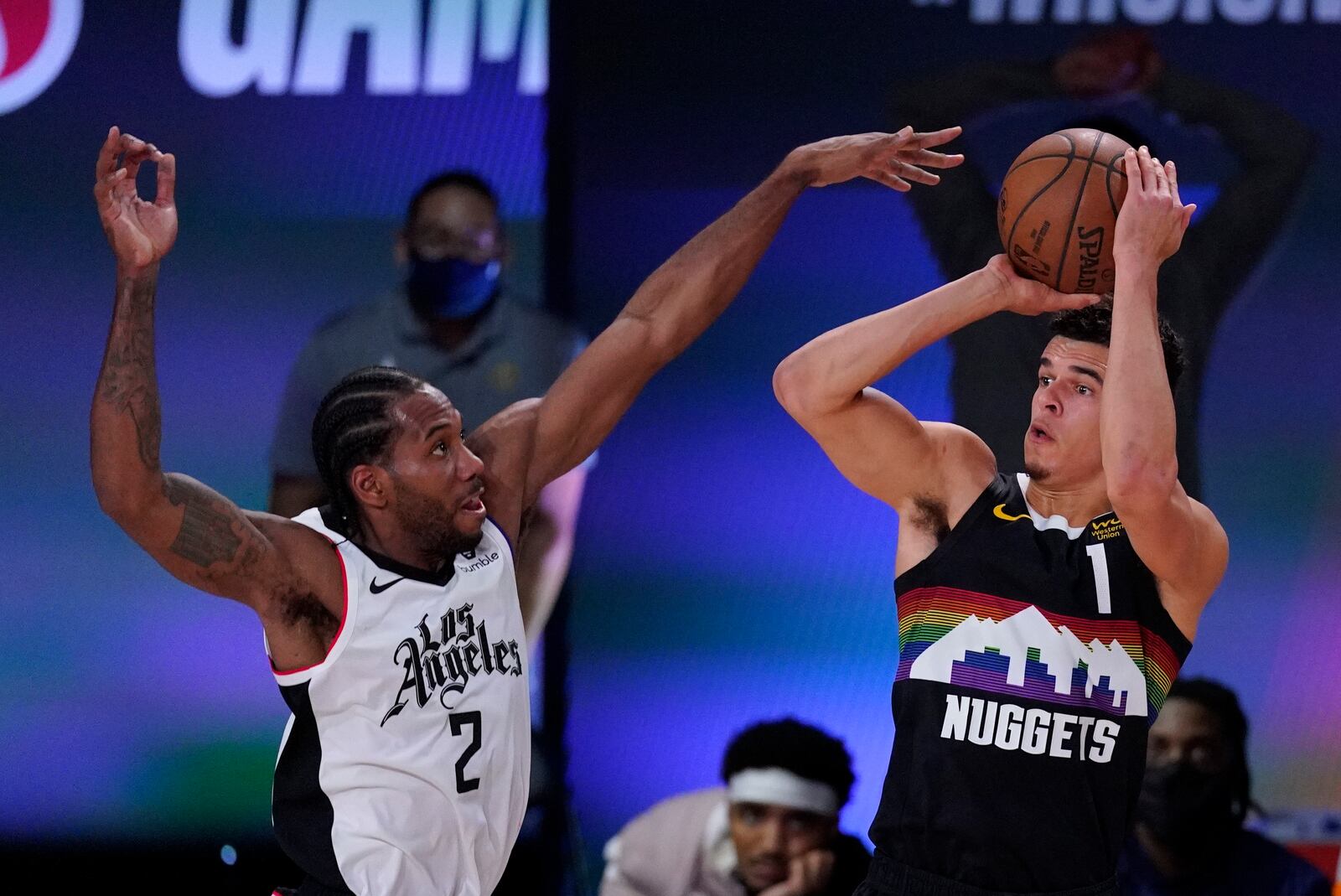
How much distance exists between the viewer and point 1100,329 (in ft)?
10.8

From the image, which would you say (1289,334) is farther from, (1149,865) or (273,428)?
(273,428)

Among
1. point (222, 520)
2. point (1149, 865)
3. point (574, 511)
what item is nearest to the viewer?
point (222, 520)

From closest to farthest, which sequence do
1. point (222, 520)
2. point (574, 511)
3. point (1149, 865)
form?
point (222, 520) < point (1149, 865) < point (574, 511)

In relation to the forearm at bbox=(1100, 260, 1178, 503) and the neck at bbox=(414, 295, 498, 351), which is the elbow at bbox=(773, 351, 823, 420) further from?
the neck at bbox=(414, 295, 498, 351)

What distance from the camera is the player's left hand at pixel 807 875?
188 inches

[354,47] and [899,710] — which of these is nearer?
[899,710]

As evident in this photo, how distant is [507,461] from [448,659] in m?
0.50

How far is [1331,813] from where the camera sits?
4941 millimetres

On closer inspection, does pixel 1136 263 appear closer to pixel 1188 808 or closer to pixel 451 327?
pixel 1188 808

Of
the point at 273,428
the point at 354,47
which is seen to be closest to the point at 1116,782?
the point at 273,428

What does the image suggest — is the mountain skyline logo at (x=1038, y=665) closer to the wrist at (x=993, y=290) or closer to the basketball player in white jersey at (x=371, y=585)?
the wrist at (x=993, y=290)

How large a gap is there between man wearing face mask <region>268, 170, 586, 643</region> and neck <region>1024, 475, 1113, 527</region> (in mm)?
2136

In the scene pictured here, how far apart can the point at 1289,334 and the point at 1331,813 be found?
4.89 ft

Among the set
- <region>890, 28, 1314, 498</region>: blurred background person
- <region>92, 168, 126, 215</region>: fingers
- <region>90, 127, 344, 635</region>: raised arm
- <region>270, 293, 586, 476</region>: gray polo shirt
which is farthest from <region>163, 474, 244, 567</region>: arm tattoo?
<region>890, 28, 1314, 498</region>: blurred background person
